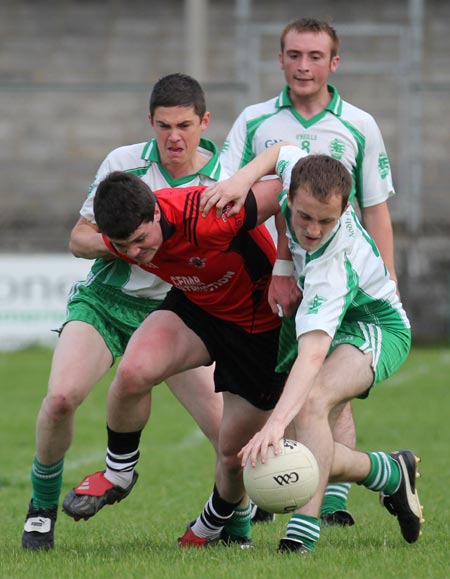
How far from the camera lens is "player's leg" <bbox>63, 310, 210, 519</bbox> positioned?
534 centimetres

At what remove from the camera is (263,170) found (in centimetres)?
547

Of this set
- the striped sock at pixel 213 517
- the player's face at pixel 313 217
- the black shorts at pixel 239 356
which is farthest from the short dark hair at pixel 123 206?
the striped sock at pixel 213 517

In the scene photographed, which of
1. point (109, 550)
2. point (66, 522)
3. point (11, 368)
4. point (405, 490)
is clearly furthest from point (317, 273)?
point (11, 368)

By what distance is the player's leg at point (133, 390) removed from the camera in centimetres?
534

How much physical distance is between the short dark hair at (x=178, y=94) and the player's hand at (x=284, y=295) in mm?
1065

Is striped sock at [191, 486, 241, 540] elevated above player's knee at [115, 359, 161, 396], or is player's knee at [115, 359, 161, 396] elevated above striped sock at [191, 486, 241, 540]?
player's knee at [115, 359, 161, 396]

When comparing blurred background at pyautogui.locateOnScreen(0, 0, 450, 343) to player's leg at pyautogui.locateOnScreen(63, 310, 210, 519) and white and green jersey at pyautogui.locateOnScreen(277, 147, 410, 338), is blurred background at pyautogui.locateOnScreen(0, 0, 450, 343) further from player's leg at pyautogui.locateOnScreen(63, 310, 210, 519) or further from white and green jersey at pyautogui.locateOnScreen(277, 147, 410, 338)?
white and green jersey at pyautogui.locateOnScreen(277, 147, 410, 338)

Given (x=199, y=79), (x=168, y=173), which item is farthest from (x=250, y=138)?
(x=199, y=79)

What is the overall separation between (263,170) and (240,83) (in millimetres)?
11708

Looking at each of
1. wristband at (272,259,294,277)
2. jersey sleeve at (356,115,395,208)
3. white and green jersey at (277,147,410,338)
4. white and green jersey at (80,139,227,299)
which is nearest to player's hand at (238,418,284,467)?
white and green jersey at (277,147,410,338)

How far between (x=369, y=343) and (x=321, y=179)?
33.2 inches

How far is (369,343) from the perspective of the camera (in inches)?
210

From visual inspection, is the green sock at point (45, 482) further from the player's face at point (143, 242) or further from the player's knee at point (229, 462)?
the player's face at point (143, 242)

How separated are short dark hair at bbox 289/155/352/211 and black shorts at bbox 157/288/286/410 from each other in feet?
2.84
